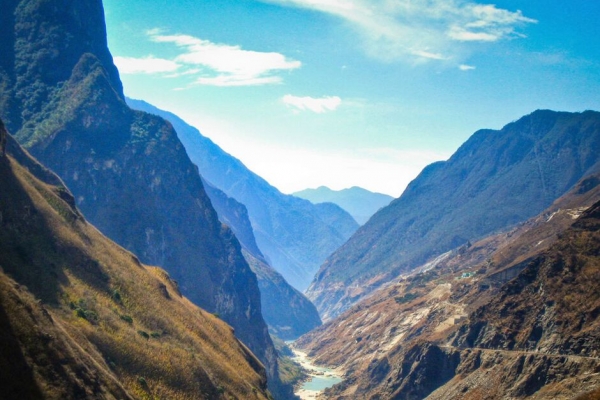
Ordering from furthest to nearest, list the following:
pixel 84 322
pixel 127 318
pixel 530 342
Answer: pixel 530 342, pixel 127 318, pixel 84 322

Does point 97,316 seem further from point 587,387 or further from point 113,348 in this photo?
point 587,387

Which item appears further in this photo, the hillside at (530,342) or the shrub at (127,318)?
the hillside at (530,342)

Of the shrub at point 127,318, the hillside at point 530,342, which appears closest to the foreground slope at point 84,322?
the shrub at point 127,318

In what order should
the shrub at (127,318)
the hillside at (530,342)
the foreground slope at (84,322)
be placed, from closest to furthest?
the foreground slope at (84,322) → the shrub at (127,318) → the hillside at (530,342)

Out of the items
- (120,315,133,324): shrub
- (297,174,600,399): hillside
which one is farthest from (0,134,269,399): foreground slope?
(297,174,600,399): hillside

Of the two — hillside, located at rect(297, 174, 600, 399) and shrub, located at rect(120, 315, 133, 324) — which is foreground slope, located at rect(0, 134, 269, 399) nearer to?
shrub, located at rect(120, 315, 133, 324)

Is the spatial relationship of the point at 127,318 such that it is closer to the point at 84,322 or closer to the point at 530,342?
the point at 84,322

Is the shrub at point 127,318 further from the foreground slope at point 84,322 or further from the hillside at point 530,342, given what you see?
the hillside at point 530,342

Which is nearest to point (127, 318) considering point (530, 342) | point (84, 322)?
point (84, 322)
